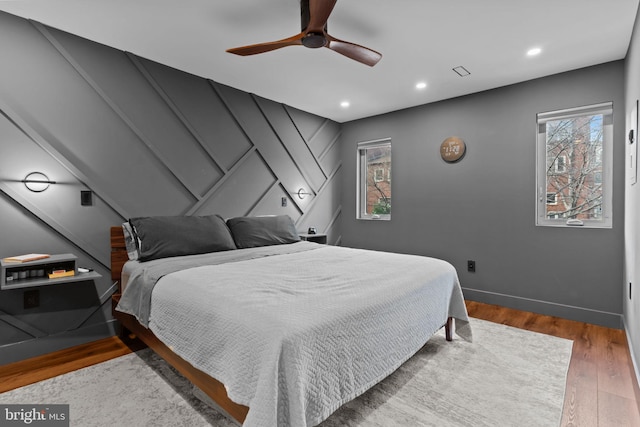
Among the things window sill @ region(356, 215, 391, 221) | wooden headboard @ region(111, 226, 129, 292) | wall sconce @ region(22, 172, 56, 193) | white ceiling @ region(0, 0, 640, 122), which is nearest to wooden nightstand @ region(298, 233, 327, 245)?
window sill @ region(356, 215, 391, 221)

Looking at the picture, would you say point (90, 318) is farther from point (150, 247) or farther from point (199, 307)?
point (199, 307)

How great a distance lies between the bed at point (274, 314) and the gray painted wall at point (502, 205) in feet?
4.61

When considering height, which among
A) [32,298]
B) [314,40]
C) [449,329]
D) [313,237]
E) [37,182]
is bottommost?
[449,329]

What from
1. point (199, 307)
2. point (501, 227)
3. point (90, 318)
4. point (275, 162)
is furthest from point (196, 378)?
point (501, 227)

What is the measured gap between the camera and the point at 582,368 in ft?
7.36

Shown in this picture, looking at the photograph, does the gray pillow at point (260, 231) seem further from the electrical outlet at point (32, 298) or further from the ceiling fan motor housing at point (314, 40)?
the ceiling fan motor housing at point (314, 40)

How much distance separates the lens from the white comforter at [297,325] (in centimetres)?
126

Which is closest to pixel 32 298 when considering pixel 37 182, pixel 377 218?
pixel 37 182

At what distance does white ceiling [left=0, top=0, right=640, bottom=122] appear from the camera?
223cm

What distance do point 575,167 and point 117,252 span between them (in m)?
4.52

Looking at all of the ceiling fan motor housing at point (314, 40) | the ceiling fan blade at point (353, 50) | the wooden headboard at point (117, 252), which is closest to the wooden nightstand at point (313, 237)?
the wooden headboard at point (117, 252)

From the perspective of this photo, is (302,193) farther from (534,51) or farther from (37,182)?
(534,51)

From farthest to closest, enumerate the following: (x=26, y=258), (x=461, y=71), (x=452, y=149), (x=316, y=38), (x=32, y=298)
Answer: (x=452, y=149) < (x=461, y=71) < (x=32, y=298) < (x=26, y=258) < (x=316, y=38)

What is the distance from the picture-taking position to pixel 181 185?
325 cm
